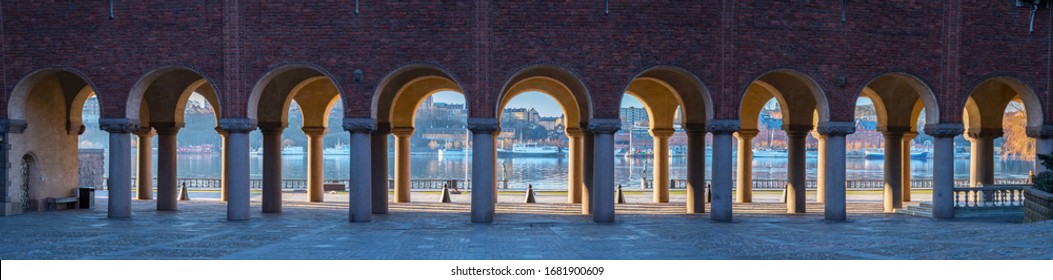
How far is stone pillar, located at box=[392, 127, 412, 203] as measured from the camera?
2955 cm

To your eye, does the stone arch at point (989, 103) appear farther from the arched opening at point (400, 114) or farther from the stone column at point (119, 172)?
the stone column at point (119, 172)

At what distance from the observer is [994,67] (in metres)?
24.2

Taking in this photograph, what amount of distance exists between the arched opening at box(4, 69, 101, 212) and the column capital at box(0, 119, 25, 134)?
3 cm

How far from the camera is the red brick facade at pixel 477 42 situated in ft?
72.1

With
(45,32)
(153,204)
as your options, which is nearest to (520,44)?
(45,32)

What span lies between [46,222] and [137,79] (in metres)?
4.20

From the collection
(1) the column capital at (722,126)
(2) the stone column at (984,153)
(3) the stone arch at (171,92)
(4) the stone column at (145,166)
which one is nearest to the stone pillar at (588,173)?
(1) the column capital at (722,126)

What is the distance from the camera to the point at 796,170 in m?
27.2

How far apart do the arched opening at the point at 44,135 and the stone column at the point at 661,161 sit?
17.8 meters

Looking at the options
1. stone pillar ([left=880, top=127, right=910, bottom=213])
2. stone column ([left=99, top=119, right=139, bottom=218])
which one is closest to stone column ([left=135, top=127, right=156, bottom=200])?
stone column ([left=99, top=119, right=139, bottom=218])

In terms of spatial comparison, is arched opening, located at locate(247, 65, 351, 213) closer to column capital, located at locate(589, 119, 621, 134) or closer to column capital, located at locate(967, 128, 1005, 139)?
column capital, located at locate(589, 119, 621, 134)

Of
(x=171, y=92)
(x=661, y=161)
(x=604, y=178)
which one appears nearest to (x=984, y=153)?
(x=661, y=161)

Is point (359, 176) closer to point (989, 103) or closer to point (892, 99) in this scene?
point (892, 99)

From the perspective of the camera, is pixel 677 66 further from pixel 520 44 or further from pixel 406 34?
pixel 406 34
